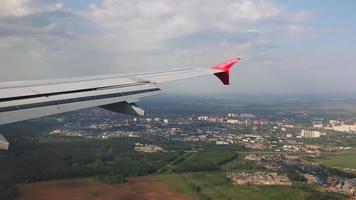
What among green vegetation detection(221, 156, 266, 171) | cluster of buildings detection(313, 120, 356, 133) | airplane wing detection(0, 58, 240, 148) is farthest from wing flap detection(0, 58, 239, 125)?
cluster of buildings detection(313, 120, 356, 133)

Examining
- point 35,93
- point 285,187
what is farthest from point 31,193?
point 285,187

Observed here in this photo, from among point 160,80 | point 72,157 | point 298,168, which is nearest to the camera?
point 160,80

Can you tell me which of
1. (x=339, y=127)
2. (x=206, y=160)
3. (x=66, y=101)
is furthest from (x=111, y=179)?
(x=339, y=127)

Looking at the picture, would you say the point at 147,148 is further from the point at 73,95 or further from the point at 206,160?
the point at 73,95

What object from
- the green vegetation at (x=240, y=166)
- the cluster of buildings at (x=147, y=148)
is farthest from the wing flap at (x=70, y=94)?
the cluster of buildings at (x=147, y=148)

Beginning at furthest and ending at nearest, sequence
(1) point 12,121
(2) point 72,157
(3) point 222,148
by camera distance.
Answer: (3) point 222,148, (2) point 72,157, (1) point 12,121

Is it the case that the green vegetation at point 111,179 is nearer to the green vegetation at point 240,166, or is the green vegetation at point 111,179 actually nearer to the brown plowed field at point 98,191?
the brown plowed field at point 98,191

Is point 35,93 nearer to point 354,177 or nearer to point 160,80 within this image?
point 160,80
